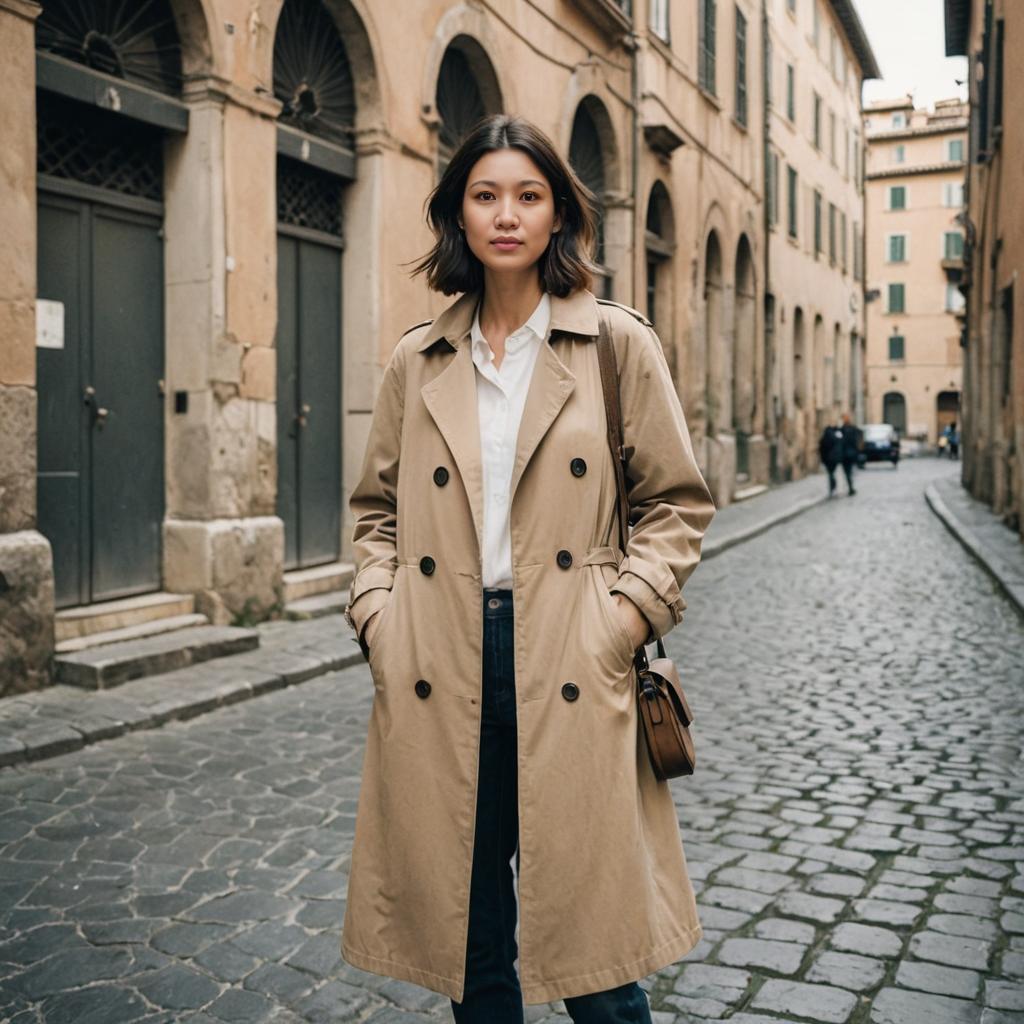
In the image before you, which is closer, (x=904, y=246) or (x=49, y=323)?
(x=49, y=323)

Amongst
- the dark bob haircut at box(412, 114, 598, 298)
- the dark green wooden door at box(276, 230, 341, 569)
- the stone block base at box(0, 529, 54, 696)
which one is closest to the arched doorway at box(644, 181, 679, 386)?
the dark green wooden door at box(276, 230, 341, 569)

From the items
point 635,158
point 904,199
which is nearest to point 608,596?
point 635,158

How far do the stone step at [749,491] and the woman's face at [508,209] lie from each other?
20508mm

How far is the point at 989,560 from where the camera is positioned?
12.3m

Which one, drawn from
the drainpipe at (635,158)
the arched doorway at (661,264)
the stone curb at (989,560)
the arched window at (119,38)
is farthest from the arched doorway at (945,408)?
the arched window at (119,38)

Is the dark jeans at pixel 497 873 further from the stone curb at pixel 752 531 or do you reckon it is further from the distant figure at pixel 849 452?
the distant figure at pixel 849 452

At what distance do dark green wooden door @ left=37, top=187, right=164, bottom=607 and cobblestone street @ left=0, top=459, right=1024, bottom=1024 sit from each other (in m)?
1.77

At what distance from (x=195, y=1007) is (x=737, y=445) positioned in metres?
22.5

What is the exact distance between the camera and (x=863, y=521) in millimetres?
19094

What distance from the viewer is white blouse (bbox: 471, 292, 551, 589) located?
2275 mm

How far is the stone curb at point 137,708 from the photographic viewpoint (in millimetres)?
5684

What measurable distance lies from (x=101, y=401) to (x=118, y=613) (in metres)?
1.37

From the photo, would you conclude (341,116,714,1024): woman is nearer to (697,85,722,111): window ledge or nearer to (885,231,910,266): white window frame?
(697,85,722,111): window ledge

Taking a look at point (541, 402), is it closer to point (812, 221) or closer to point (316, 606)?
point (316, 606)
